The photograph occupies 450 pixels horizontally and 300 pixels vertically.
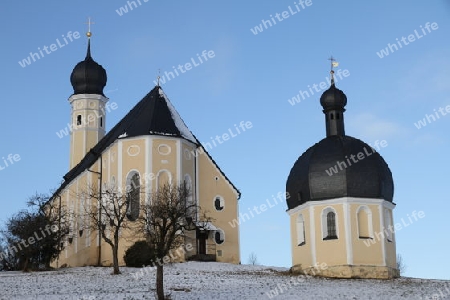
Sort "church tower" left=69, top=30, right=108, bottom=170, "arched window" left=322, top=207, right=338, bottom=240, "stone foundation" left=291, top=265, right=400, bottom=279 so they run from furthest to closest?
"church tower" left=69, top=30, right=108, bottom=170
"arched window" left=322, top=207, right=338, bottom=240
"stone foundation" left=291, top=265, right=400, bottom=279

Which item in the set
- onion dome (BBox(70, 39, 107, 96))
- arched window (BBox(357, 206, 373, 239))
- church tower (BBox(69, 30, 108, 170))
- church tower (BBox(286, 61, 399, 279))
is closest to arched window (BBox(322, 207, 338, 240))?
church tower (BBox(286, 61, 399, 279))

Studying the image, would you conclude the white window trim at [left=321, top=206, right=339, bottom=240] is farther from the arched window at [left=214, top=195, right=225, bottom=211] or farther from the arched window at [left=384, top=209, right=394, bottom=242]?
the arched window at [left=214, top=195, right=225, bottom=211]

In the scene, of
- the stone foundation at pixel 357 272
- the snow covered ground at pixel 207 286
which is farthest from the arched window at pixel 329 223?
the snow covered ground at pixel 207 286

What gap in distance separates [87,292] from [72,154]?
3956 cm

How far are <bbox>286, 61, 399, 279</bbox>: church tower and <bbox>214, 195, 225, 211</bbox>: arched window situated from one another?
10.7 meters

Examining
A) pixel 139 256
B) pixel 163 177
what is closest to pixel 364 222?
pixel 139 256

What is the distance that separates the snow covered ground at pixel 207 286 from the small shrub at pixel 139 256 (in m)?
2.46

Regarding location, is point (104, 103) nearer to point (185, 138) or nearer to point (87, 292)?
point (185, 138)

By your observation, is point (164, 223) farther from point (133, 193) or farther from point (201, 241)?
point (201, 241)

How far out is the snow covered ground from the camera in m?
30.8

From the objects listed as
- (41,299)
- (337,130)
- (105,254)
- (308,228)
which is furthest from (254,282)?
(105,254)

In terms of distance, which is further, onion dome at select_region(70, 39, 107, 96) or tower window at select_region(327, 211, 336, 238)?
onion dome at select_region(70, 39, 107, 96)

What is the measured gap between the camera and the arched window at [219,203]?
Answer: 54.5m

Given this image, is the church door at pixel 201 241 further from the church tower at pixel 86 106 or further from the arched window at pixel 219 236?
the church tower at pixel 86 106
